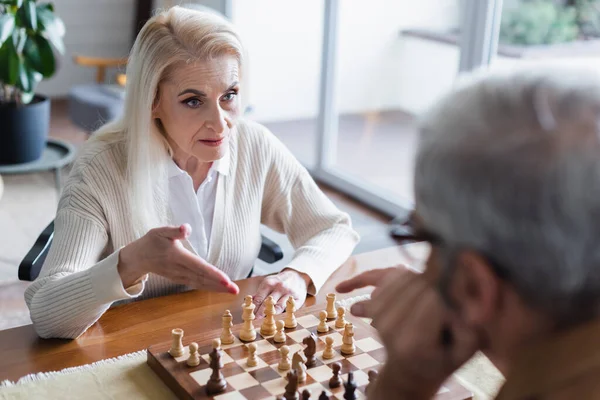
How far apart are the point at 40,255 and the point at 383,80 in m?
3.65

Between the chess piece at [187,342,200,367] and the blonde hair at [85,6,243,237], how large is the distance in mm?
548

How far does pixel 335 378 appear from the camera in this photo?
1.41 meters

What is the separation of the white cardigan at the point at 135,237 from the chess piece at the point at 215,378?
33 centimetres

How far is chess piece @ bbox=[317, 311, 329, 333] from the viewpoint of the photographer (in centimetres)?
162

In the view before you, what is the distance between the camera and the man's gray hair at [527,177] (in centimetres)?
78

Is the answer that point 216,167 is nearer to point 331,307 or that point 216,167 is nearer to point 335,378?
point 331,307

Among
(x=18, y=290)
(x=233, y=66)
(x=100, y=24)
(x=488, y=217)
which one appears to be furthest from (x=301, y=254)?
(x=100, y=24)

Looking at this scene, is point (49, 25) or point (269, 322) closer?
point (269, 322)

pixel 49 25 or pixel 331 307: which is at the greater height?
pixel 49 25

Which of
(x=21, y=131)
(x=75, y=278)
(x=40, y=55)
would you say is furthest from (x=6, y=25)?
(x=75, y=278)

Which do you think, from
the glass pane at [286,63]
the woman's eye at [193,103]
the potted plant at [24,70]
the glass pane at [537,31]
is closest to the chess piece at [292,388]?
the woman's eye at [193,103]

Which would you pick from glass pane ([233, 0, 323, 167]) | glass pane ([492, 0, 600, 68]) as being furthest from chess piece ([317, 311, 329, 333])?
glass pane ([233, 0, 323, 167])

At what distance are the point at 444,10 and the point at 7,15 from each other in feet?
8.21

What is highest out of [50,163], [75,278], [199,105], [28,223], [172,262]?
[199,105]
